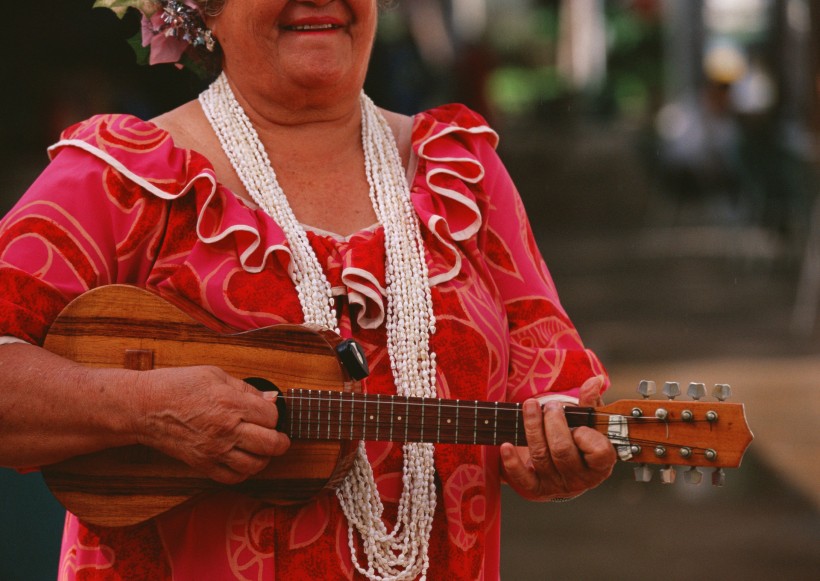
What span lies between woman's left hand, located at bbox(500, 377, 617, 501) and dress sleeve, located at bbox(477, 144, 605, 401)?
0.17 metres

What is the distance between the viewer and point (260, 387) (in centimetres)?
228

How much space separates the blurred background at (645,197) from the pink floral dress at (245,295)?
70 cm

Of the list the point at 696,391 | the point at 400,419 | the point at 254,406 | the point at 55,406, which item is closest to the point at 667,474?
the point at 696,391

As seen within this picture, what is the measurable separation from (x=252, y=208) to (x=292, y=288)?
18cm

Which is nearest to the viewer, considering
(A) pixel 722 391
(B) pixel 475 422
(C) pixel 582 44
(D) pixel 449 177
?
(A) pixel 722 391

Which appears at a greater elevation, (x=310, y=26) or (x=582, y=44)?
(x=582, y=44)

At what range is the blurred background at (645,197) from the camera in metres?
6.26

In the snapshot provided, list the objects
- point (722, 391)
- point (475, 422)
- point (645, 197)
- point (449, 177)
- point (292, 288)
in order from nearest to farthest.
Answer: point (722, 391) < point (475, 422) < point (292, 288) < point (449, 177) < point (645, 197)

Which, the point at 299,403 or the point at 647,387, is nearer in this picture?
the point at 647,387

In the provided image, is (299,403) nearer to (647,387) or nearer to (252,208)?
(252,208)

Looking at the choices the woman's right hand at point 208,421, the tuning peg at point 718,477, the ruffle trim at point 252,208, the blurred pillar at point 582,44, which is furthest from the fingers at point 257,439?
the blurred pillar at point 582,44

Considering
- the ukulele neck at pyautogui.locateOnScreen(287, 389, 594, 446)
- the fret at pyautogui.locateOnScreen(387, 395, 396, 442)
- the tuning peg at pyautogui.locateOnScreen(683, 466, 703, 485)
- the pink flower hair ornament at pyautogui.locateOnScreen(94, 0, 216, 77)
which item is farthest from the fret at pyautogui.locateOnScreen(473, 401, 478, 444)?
the pink flower hair ornament at pyautogui.locateOnScreen(94, 0, 216, 77)

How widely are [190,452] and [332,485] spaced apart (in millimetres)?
255

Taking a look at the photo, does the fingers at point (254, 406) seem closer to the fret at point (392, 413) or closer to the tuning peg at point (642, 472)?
the fret at point (392, 413)
